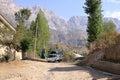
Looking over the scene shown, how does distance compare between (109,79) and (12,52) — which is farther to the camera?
(12,52)

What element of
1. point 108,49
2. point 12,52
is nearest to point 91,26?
point 12,52

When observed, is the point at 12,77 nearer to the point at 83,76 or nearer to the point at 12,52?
the point at 83,76

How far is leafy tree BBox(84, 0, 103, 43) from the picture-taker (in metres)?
57.6

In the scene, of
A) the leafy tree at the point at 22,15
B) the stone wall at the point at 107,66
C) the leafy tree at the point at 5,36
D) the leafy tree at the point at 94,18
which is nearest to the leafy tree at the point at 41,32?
the leafy tree at the point at 22,15

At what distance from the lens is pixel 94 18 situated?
58281 millimetres

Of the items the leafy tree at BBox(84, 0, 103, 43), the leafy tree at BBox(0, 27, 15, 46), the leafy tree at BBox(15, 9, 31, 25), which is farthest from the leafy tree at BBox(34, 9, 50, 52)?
the leafy tree at BBox(0, 27, 15, 46)

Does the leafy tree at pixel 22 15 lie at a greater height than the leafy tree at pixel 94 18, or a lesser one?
greater

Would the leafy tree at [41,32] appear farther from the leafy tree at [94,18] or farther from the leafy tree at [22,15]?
the leafy tree at [94,18]

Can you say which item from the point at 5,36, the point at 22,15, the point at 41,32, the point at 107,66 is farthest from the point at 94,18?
the point at 41,32

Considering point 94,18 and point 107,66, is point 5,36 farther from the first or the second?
point 94,18

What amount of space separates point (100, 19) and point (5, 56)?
1001 inches

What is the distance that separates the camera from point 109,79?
23.1 metres

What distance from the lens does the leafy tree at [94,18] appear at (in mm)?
57625

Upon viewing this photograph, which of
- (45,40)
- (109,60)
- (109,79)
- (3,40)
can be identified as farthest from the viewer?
(45,40)
